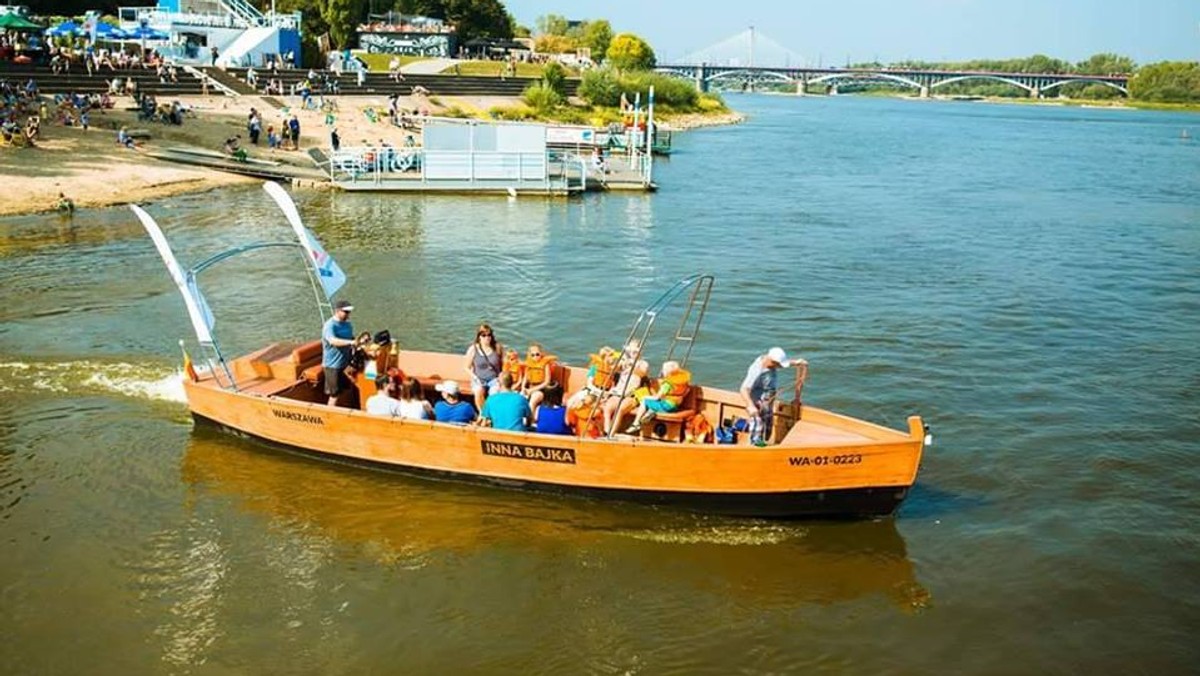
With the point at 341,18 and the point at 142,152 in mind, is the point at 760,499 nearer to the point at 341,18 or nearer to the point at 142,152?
the point at 142,152

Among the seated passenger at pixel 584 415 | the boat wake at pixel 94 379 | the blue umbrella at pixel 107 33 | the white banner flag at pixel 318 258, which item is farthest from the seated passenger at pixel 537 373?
the blue umbrella at pixel 107 33

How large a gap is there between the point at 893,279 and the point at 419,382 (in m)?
17.0

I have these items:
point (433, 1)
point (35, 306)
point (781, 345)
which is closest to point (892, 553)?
point (781, 345)

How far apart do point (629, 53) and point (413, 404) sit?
11472 cm

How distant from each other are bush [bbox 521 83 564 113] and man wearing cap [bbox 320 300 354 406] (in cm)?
6019

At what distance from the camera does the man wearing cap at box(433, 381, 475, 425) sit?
1345 centimetres

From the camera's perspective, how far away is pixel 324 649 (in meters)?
10.2

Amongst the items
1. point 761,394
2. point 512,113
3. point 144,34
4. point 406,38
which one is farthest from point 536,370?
point 406,38

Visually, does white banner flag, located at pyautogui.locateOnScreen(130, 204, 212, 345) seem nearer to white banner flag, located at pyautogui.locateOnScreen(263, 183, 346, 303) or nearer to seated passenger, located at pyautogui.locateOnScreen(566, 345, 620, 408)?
white banner flag, located at pyautogui.locateOnScreen(263, 183, 346, 303)

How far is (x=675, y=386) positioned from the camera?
43.1 feet

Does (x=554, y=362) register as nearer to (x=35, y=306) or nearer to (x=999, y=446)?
(x=999, y=446)

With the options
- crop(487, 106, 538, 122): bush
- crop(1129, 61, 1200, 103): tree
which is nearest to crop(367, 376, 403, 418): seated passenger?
crop(487, 106, 538, 122): bush

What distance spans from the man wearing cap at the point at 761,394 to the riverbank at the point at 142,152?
26759 millimetres

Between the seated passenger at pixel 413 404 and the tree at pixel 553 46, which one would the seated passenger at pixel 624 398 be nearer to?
the seated passenger at pixel 413 404
